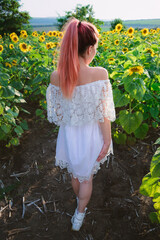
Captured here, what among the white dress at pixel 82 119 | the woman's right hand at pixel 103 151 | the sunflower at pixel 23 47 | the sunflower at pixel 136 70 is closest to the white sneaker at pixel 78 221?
the white dress at pixel 82 119

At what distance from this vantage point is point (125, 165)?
2.58 m

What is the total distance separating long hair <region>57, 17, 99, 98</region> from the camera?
4.14ft

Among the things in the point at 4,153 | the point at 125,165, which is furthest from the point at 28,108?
the point at 125,165

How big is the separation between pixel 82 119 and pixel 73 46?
52cm

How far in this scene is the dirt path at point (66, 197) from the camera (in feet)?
6.25


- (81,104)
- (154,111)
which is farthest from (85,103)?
(154,111)

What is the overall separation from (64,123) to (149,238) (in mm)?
1225

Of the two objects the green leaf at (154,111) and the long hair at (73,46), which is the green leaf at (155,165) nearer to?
the long hair at (73,46)

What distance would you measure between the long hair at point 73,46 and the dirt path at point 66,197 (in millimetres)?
1340

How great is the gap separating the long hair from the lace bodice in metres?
0.12

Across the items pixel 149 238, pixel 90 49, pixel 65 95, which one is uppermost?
pixel 90 49

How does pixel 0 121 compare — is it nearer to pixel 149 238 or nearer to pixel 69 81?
pixel 69 81

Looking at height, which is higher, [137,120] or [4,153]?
[137,120]

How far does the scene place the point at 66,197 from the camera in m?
2.25
